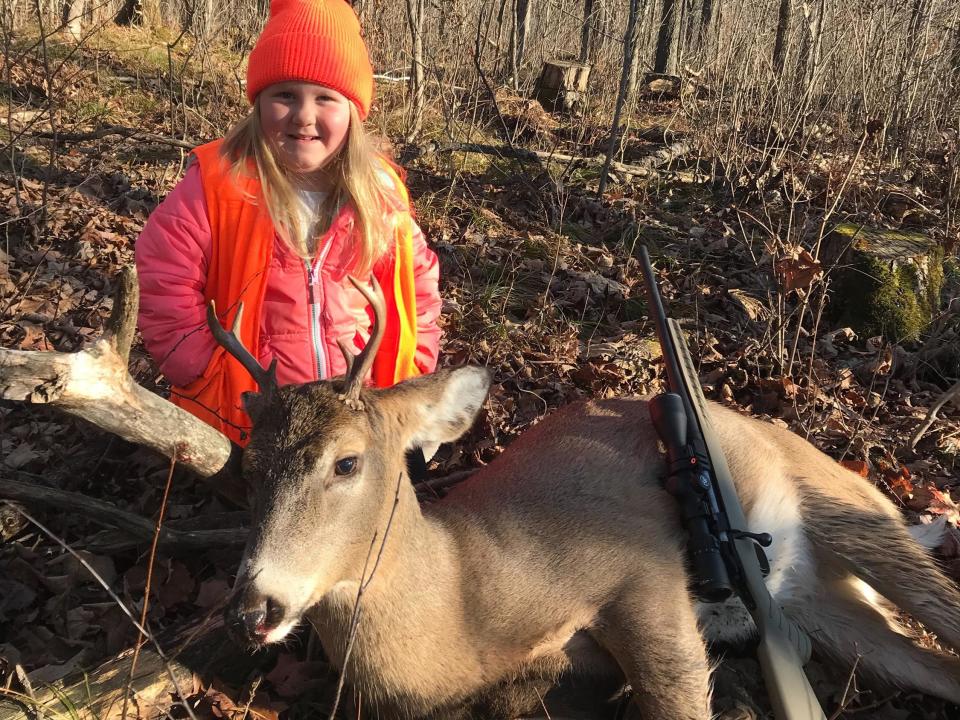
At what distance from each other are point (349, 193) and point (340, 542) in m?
1.73

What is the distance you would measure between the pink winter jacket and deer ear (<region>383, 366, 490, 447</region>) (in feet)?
2.88

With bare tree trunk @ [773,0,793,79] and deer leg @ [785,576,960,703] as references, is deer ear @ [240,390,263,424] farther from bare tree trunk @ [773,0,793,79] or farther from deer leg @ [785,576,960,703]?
bare tree trunk @ [773,0,793,79]

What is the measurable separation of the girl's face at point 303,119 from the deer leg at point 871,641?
282 centimetres

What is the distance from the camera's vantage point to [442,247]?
20.7 feet

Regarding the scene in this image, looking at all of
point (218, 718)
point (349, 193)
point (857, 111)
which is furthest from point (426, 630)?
point (857, 111)

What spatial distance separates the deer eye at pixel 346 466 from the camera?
7.65 feet

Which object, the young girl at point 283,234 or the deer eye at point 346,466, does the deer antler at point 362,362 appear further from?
A: the young girl at point 283,234

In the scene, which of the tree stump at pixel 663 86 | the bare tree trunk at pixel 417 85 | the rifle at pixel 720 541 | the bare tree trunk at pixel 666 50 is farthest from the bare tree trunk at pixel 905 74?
the rifle at pixel 720 541

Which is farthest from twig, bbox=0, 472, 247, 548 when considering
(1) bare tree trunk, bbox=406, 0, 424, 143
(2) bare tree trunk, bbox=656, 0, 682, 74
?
→ (2) bare tree trunk, bbox=656, 0, 682, 74

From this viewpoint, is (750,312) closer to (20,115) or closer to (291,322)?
(291,322)

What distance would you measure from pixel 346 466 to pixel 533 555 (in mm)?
833

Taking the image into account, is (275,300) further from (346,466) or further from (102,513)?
(346,466)

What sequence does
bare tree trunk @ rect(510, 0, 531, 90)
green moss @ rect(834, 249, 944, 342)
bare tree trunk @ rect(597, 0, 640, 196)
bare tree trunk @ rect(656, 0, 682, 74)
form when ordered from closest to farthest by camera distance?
green moss @ rect(834, 249, 944, 342), bare tree trunk @ rect(597, 0, 640, 196), bare tree trunk @ rect(510, 0, 531, 90), bare tree trunk @ rect(656, 0, 682, 74)

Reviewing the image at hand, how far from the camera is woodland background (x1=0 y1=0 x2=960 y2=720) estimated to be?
316cm
